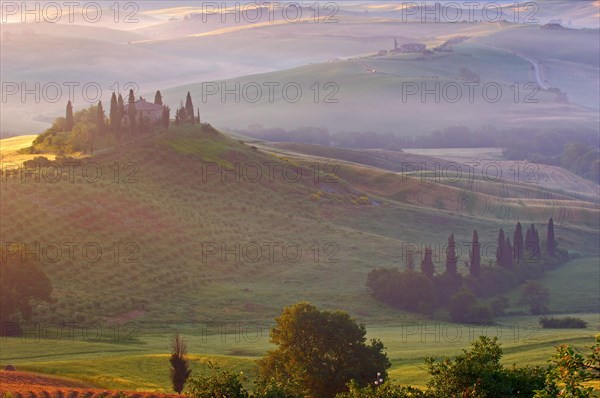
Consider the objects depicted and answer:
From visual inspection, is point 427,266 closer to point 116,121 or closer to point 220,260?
point 220,260

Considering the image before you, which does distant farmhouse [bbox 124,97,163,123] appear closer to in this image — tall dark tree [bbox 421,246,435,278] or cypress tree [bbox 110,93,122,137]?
cypress tree [bbox 110,93,122,137]

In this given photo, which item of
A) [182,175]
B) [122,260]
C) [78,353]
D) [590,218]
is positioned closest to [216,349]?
[78,353]

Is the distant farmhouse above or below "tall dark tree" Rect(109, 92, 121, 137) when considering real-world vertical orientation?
above

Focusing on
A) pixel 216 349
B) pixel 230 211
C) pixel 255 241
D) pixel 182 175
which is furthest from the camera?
pixel 182 175

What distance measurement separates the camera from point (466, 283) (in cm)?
8988

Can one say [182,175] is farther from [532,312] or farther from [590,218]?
[590,218]

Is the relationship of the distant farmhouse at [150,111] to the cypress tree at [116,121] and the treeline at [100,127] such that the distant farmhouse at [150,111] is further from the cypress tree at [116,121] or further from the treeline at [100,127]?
the cypress tree at [116,121]

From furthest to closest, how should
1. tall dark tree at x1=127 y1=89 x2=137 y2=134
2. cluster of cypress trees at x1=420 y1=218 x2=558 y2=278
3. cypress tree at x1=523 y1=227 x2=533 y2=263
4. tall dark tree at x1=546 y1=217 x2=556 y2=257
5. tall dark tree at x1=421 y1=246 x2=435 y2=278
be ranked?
tall dark tree at x1=127 y1=89 x2=137 y2=134, tall dark tree at x1=546 y1=217 x2=556 y2=257, cypress tree at x1=523 y1=227 x2=533 y2=263, cluster of cypress trees at x1=420 y1=218 x2=558 y2=278, tall dark tree at x1=421 y1=246 x2=435 y2=278

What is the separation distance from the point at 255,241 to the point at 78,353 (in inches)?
1878

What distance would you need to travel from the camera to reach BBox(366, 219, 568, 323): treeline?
267 feet

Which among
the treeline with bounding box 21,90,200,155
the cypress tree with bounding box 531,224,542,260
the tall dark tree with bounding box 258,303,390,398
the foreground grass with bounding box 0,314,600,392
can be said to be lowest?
the foreground grass with bounding box 0,314,600,392

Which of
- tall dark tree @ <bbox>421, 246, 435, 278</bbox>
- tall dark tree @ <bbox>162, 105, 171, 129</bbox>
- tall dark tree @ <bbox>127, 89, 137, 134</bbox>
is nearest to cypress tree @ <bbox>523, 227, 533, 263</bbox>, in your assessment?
tall dark tree @ <bbox>421, 246, 435, 278</bbox>

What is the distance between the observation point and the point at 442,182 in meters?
151

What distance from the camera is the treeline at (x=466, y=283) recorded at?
267 feet
